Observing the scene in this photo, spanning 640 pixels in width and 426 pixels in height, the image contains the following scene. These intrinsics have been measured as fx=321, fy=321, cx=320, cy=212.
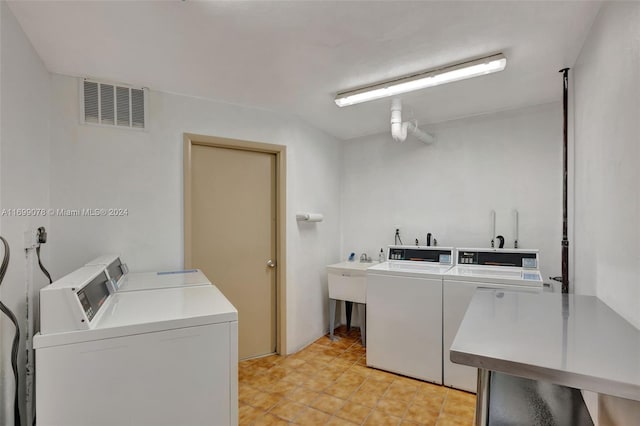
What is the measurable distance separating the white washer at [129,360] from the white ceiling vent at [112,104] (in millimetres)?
1346

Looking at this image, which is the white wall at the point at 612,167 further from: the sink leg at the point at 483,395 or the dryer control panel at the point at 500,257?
the dryer control panel at the point at 500,257

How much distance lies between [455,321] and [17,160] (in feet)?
10.2

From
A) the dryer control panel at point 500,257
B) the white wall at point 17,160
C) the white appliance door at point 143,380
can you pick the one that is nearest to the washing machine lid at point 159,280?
the white wall at point 17,160

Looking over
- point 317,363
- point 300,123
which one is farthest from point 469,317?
point 300,123

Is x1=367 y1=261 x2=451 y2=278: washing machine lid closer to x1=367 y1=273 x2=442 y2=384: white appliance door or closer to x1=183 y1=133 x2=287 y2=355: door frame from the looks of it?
x1=367 y1=273 x2=442 y2=384: white appliance door

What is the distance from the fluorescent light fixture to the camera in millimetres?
2070

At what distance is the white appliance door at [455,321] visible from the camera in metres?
2.56

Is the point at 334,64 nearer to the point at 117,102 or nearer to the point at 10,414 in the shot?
the point at 117,102

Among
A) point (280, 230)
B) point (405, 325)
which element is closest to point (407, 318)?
point (405, 325)

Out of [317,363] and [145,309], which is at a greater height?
[145,309]

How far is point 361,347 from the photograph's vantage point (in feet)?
11.5

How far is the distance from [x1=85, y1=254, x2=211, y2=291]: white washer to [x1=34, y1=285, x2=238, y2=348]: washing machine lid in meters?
0.16

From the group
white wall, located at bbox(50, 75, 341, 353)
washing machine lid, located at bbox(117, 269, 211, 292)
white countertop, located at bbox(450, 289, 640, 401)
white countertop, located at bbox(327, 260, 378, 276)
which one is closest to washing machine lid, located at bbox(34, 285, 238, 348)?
washing machine lid, located at bbox(117, 269, 211, 292)

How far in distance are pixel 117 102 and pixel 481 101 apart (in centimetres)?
305
